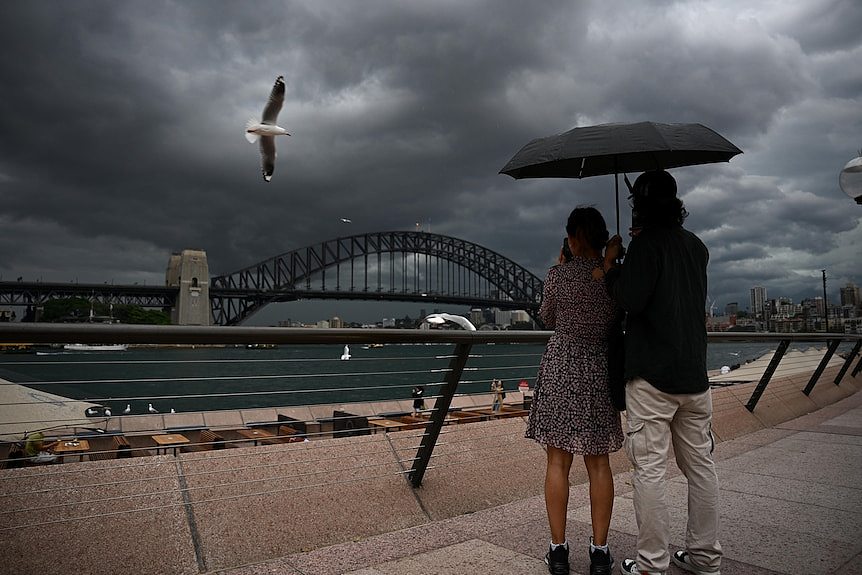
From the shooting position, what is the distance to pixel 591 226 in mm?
2412

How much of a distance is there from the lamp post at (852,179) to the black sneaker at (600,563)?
2.17 meters

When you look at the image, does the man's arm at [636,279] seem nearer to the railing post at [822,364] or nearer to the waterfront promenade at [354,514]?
the waterfront promenade at [354,514]

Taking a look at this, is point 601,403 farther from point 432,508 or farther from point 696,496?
point 432,508

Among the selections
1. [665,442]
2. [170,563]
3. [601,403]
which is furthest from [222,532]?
[665,442]

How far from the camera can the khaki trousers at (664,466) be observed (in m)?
2.14

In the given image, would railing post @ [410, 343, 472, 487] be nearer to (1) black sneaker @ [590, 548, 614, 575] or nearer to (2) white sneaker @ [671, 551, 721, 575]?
(1) black sneaker @ [590, 548, 614, 575]

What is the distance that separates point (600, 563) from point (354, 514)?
1.06 meters

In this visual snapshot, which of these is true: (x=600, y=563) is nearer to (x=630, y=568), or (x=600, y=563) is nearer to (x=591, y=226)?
(x=630, y=568)

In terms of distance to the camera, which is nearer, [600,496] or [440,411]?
[600,496]

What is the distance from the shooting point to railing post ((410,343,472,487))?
9.89 feet

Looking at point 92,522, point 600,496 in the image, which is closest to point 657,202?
point 600,496

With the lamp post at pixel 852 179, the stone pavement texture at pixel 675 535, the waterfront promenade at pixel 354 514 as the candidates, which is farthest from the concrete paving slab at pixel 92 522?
the lamp post at pixel 852 179

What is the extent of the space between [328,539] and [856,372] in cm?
1012

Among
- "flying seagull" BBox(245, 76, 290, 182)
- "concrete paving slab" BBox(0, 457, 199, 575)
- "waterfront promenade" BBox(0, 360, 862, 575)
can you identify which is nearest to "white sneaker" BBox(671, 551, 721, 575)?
"waterfront promenade" BBox(0, 360, 862, 575)
